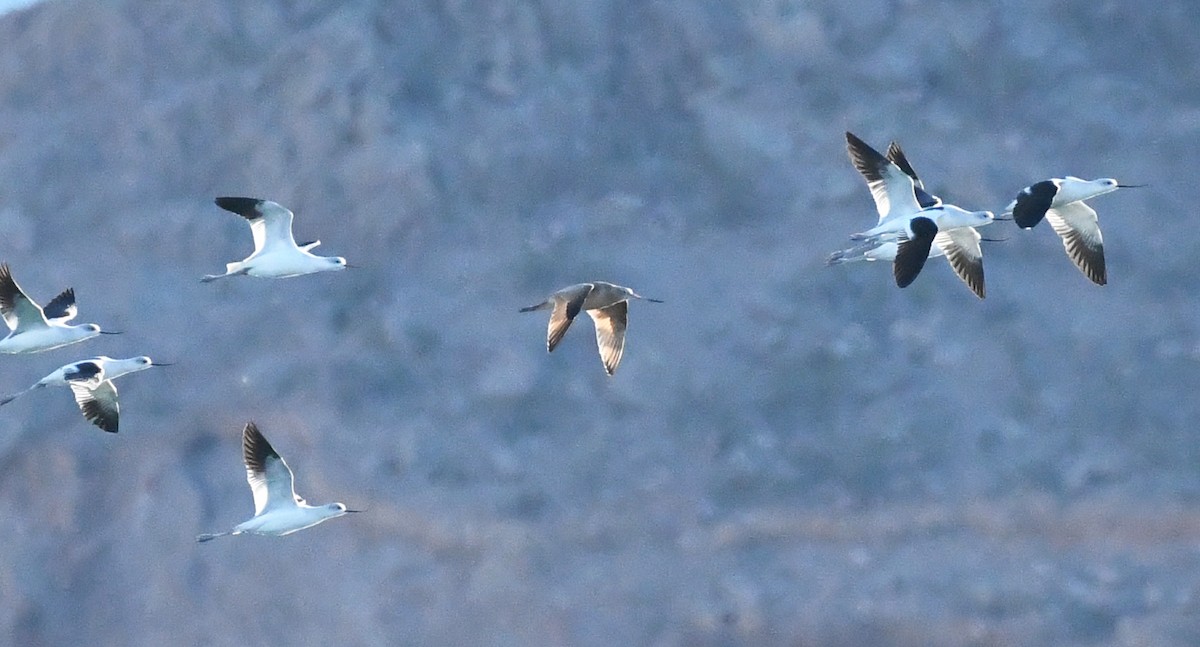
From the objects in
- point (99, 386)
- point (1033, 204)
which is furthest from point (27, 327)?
point (1033, 204)

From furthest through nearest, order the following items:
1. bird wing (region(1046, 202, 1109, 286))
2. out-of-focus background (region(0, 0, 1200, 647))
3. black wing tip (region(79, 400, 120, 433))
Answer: out-of-focus background (region(0, 0, 1200, 647))
bird wing (region(1046, 202, 1109, 286))
black wing tip (region(79, 400, 120, 433))

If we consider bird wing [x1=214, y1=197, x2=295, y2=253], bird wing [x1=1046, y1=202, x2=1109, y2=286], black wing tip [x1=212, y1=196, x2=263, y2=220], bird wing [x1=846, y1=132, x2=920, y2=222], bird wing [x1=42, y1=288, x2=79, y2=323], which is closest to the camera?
black wing tip [x1=212, y1=196, x2=263, y2=220]

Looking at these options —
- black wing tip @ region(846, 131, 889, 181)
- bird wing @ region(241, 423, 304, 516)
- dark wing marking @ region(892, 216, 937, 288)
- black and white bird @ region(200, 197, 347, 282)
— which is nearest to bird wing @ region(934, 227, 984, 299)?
black wing tip @ region(846, 131, 889, 181)

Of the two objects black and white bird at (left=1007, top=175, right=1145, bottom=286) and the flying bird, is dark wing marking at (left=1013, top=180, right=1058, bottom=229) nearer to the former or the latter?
black and white bird at (left=1007, top=175, right=1145, bottom=286)

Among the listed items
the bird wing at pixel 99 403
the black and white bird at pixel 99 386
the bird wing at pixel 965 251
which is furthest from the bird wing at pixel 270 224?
the bird wing at pixel 965 251

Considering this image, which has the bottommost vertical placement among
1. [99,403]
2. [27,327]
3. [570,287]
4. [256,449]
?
[256,449]

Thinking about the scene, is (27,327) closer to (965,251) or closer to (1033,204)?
(965,251)

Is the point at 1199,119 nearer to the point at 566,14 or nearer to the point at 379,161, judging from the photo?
the point at 566,14
